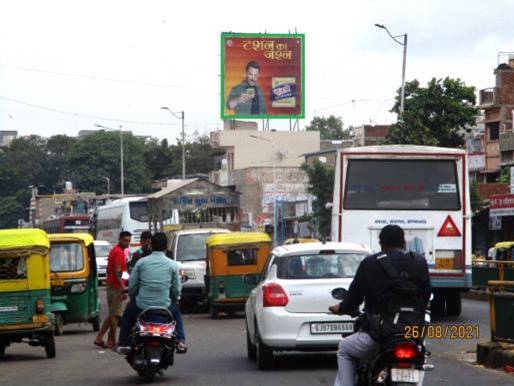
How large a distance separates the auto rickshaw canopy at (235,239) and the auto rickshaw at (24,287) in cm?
1084

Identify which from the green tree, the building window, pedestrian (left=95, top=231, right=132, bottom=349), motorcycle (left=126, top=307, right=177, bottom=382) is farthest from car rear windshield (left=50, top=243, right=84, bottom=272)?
the green tree

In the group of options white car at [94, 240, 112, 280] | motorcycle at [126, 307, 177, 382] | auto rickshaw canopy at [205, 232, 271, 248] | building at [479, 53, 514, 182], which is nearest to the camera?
motorcycle at [126, 307, 177, 382]

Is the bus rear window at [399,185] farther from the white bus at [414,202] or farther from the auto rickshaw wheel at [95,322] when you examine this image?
the auto rickshaw wheel at [95,322]

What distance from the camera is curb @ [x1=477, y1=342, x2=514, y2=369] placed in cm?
1573

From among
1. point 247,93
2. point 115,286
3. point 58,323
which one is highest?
point 247,93

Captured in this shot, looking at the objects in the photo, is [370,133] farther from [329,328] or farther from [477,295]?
[329,328]

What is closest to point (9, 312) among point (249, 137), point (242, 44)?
point (242, 44)

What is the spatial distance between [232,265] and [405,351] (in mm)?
19860

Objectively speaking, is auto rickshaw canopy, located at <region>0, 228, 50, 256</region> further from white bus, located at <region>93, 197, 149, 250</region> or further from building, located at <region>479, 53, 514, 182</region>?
building, located at <region>479, 53, 514, 182</region>

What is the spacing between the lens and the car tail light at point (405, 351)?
9250 millimetres

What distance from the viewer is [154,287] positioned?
14898 millimetres

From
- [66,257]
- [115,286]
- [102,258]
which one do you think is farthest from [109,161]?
[115,286]

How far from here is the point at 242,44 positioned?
85.1 meters

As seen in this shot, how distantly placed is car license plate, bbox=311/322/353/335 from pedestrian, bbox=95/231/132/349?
4497mm
